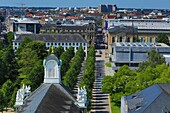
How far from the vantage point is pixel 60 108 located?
41688 mm

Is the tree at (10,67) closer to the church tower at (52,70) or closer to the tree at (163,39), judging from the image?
the church tower at (52,70)

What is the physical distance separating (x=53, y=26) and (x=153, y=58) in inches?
3683

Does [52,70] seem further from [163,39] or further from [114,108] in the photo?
[163,39]

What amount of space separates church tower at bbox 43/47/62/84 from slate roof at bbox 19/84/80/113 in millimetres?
876

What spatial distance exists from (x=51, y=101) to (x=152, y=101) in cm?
1197

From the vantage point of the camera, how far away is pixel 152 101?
1866 inches

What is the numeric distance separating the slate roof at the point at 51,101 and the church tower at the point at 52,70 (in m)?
0.88

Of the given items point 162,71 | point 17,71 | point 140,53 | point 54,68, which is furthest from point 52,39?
point 54,68

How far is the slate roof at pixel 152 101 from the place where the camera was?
46875 millimetres

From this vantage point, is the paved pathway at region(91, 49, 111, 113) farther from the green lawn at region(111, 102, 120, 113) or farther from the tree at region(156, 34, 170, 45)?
the tree at region(156, 34, 170, 45)

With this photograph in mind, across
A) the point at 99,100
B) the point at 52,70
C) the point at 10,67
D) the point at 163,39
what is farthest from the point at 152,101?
the point at 163,39

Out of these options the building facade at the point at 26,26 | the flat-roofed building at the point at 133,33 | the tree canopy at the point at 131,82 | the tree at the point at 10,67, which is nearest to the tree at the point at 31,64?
the tree at the point at 10,67

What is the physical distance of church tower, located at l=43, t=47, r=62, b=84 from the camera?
49.6m

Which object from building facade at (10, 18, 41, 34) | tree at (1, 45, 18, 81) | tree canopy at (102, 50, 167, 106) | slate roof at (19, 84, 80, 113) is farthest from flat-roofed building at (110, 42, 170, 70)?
building facade at (10, 18, 41, 34)
